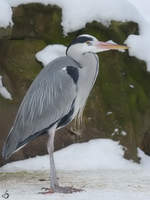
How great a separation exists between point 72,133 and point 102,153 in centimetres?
44

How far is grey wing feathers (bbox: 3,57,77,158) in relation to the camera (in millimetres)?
5570

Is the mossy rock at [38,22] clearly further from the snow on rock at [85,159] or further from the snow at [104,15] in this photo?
the snow on rock at [85,159]

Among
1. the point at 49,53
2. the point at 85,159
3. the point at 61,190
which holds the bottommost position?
the point at 61,190

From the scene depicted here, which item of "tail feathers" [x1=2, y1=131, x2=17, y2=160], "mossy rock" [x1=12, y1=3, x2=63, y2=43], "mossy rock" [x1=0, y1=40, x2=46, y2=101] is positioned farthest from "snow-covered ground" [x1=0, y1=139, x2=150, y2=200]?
"mossy rock" [x1=12, y1=3, x2=63, y2=43]

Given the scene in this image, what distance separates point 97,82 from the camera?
291 inches

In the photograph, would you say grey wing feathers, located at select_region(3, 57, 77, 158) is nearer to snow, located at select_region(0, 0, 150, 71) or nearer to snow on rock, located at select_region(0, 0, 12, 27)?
snow on rock, located at select_region(0, 0, 12, 27)

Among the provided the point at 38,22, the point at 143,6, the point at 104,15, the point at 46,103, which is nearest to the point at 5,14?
the point at 38,22

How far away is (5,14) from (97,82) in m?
1.44

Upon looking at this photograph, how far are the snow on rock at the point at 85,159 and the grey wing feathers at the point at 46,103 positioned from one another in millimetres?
1237

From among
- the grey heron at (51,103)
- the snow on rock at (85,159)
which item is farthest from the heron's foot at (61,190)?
the snow on rock at (85,159)

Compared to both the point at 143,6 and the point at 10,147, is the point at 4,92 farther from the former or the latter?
the point at 143,6

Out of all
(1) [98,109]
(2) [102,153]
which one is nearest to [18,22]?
(1) [98,109]

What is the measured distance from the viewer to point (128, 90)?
748 cm

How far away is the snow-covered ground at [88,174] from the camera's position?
17.5ft
